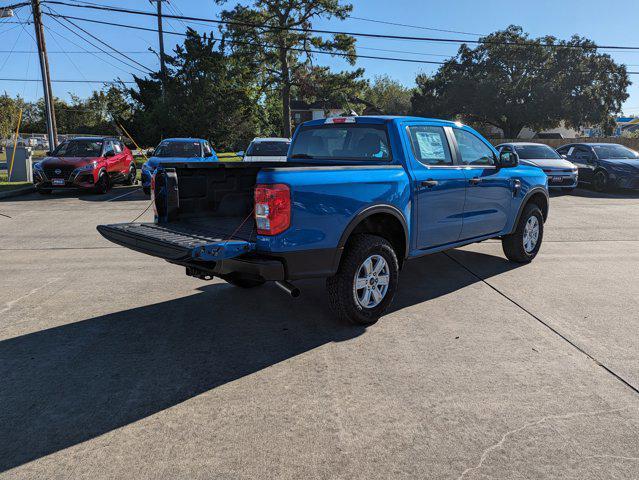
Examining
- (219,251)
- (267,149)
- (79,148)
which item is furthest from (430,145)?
(79,148)

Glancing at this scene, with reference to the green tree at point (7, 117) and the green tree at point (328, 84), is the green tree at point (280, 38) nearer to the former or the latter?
the green tree at point (328, 84)

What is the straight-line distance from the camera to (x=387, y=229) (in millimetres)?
5020

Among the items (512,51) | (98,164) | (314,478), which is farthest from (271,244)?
(512,51)

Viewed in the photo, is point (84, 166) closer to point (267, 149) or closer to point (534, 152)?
point (267, 149)

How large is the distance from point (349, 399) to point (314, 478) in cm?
85

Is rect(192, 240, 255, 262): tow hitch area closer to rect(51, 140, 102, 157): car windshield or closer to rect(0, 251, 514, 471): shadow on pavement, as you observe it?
rect(0, 251, 514, 471): shadow on pavement

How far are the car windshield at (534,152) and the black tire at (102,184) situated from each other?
1312 centimetres

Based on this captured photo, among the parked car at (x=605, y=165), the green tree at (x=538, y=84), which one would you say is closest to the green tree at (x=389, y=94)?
the green tree at (x=538, y=84)

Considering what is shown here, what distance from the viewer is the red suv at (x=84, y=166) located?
1478 centimetres

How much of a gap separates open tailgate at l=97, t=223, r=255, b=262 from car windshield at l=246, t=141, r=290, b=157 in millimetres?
11059

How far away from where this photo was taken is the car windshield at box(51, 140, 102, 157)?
16.0 meters

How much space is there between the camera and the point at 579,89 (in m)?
47.2

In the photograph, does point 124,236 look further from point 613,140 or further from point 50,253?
point 613,140

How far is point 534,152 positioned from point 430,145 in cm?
1302
